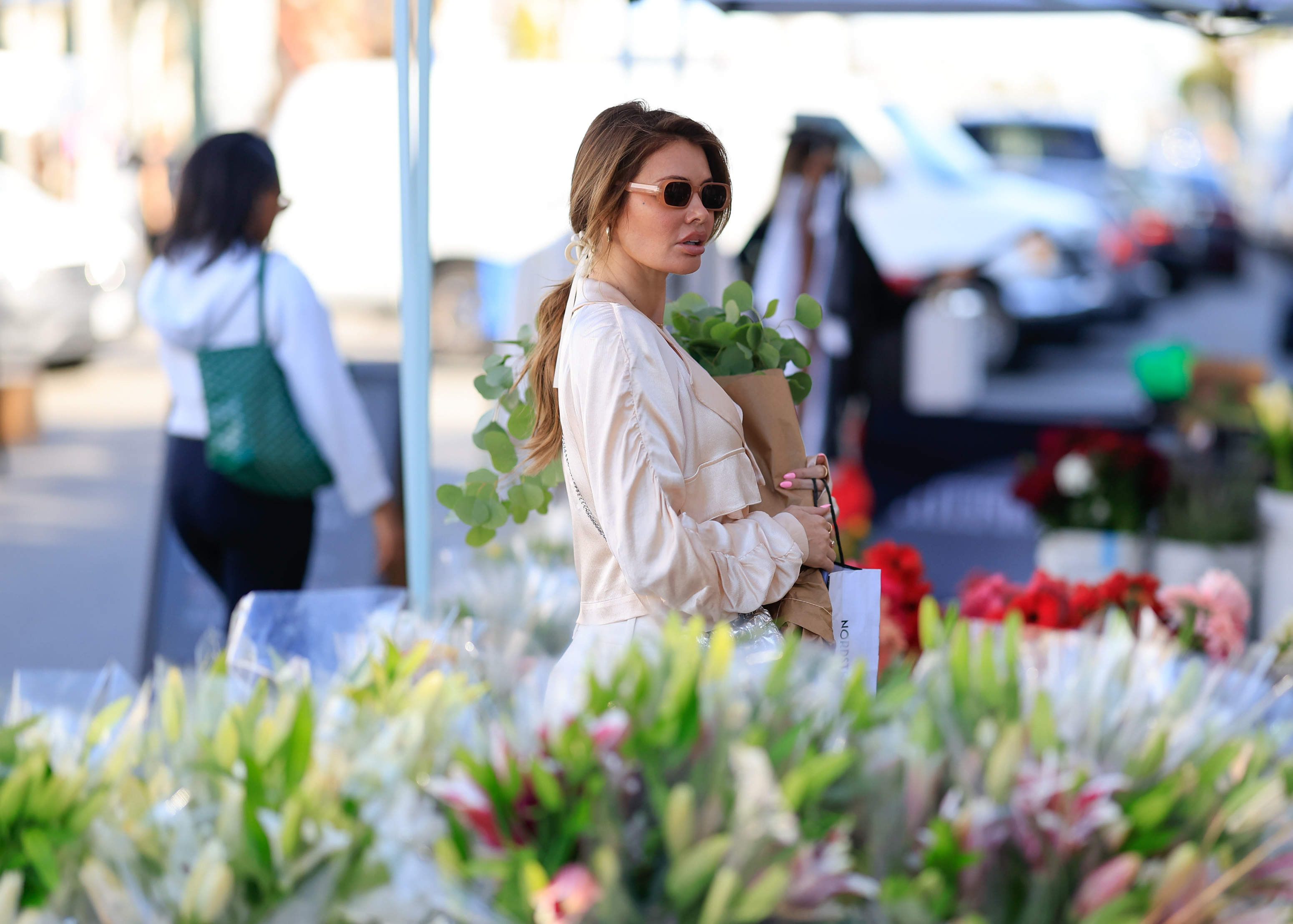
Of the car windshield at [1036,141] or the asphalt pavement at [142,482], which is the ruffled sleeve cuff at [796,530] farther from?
the car windshield at [1036,141]

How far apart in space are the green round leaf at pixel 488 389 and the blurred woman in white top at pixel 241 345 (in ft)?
4.04

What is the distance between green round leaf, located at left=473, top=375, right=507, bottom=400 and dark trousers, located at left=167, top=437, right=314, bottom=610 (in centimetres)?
142

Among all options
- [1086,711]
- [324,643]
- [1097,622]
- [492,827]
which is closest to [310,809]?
[492,827]

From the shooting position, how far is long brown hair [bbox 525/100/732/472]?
187 centimetres

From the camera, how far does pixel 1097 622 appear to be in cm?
280

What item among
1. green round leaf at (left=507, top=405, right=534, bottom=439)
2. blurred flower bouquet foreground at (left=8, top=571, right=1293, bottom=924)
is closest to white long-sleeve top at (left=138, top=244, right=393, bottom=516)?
Result: green round leaf at (left=507, top=405, right=534, bottom=439)

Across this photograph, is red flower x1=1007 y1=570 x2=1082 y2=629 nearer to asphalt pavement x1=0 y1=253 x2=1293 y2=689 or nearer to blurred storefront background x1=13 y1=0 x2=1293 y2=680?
blurred storefront background x1=13 y1=0 x2=1293 y2=680

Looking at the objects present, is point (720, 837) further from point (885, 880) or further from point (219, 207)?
point (219, 207)

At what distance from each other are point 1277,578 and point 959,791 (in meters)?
4.13

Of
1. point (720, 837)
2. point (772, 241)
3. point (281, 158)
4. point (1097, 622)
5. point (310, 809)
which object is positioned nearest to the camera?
point (720, 837)

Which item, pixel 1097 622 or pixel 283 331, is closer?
pixel 1097 622

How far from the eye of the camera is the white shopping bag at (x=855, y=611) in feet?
6.43

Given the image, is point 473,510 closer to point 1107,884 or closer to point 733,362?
point 733,362

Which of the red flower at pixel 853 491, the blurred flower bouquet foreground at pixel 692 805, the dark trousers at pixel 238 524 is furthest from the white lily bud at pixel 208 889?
the red flower at pixel 853 491
